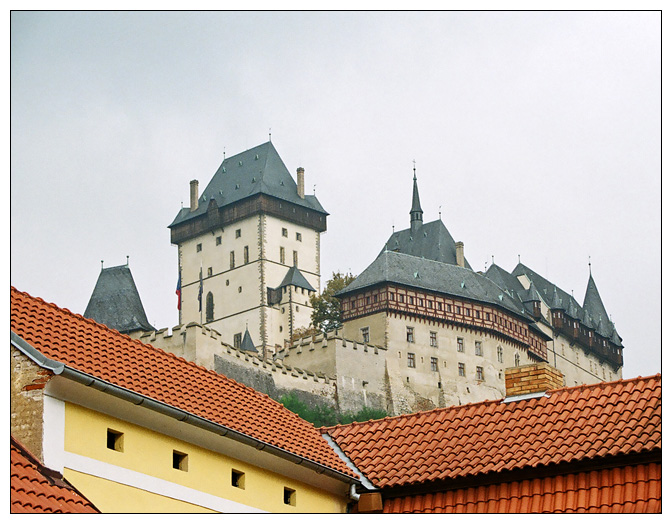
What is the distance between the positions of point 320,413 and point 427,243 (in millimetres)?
25377

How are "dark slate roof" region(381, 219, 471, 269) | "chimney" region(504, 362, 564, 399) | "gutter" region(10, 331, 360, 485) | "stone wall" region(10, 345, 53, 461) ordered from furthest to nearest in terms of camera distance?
"dark slate roof" region(381, 219, 471, 269) → "chimney" region(504, 362, 564, 399) → "gutter" region(10, 331, 360, 485) → "stone wall" region(10, 345, 53, 461)

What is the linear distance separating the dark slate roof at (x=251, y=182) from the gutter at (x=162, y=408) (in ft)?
229

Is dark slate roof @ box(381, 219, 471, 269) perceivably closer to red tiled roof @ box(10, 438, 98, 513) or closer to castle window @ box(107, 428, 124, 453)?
castle window @ box(107, 428, 124, 453)

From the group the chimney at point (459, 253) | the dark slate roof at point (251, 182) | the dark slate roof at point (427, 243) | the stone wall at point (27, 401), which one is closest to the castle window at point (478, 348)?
the dark slate roof at point (427, 243)

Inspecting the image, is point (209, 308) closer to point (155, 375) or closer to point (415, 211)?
point (415, 211)

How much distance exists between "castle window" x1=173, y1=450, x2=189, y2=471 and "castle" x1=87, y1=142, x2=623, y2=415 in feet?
132

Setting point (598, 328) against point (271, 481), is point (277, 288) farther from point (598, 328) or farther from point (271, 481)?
point (271, 481)

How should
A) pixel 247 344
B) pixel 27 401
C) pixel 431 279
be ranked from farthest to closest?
pixel 247 344, pixel 431 279, pixel 27 401

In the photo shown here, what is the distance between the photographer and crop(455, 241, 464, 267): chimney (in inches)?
3042

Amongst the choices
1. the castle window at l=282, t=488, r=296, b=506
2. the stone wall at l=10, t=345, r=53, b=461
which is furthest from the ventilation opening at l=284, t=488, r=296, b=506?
the stone wall at l=10, t=345, r=53, b=461

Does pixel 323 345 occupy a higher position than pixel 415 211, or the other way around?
pixel 415 211

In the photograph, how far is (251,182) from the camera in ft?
277

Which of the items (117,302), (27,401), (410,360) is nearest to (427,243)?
(410,360)

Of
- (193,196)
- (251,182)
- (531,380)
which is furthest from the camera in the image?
(193,196)
